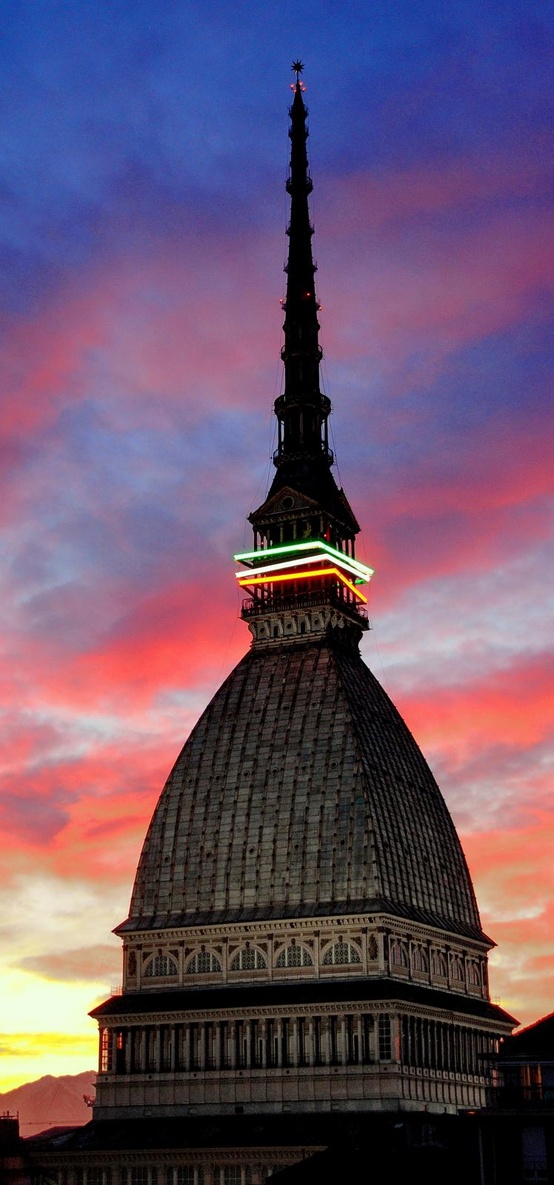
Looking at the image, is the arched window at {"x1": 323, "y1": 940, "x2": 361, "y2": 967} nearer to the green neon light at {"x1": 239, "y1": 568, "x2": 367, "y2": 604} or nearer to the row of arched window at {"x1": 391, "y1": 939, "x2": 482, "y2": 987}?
the row of arched window at {"x1": 391, "y1": 939, "x2": 482, "y2": 987}

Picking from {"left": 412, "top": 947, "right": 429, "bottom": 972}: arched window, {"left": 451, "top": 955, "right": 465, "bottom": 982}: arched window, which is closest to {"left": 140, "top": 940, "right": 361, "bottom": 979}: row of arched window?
{"left": 412, "top": 947, "right": 429, "bottom": 972}: arched window

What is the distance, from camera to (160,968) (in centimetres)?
14638

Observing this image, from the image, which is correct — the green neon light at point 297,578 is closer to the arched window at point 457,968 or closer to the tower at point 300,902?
the tower at point 300,902

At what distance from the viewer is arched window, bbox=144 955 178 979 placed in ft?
478

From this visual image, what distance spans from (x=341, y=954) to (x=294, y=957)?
13.3 feet

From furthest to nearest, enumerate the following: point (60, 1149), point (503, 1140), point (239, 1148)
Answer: point (60, 1149) < point (239, 1148) < point (503, 1140)

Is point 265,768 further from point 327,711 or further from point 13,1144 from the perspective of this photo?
point 13,1144

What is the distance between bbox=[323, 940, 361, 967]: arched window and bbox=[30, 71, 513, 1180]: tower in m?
0.11

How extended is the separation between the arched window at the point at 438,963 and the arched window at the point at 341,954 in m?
11.7

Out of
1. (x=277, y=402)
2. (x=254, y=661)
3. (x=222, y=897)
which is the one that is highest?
(x=277, y=402)

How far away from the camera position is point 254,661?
15825 cm

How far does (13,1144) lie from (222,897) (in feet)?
91.1

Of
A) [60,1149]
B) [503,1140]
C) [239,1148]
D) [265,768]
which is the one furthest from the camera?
[265,768]

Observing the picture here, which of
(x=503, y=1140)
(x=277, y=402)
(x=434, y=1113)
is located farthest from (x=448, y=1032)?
(x=277, y=402)
